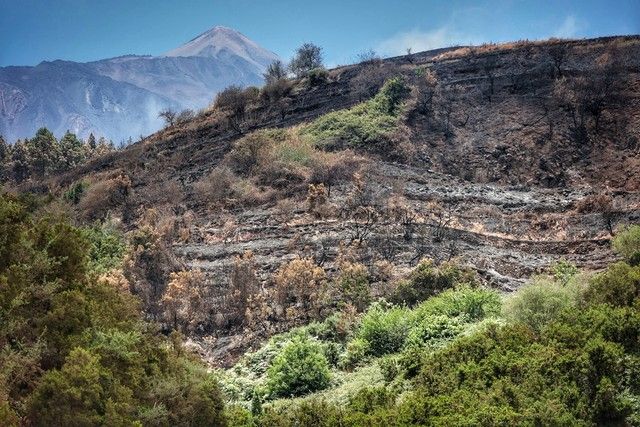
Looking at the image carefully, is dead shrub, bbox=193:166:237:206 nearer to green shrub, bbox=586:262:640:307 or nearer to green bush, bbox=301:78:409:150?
green bush, bbox=301:78:409:150

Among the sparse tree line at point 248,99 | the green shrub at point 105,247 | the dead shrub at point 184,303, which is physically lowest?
the dead shrub at point 184,303

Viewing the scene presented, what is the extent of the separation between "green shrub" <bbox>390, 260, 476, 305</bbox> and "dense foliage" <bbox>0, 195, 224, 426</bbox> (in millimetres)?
8861

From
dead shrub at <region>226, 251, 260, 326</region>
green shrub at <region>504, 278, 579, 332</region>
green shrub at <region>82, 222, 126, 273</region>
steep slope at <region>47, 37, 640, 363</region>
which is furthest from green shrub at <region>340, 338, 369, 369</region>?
green shrub at <region>82, 222, 126, 273</region>

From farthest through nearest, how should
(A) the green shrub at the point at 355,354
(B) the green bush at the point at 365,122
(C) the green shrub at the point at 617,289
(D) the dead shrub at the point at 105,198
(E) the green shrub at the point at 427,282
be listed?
1. (B) the green bush at the point at 365,122
2. (D) the dead shrub at the point at 105,198
3. (E) the green shrub at the point at 427,282
4. (A) the green shrub at the point at 355,354
5. (C) the green shrub at the point at 617,289

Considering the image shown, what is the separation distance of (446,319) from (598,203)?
505 inches

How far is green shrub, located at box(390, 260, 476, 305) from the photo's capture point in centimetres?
2145

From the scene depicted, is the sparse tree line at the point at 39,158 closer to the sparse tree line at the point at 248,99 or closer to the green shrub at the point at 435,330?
the sparse tree line at the point at 248,99

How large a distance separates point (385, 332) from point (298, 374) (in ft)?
9.74

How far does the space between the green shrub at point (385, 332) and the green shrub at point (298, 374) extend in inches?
66.2

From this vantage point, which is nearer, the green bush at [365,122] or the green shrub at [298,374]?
the green shrub at [298,374]

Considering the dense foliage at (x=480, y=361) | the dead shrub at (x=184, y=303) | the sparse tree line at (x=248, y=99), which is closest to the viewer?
the dense foliage at (x=480, y=361)

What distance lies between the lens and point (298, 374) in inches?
664

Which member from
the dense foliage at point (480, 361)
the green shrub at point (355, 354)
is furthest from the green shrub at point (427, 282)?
the green shrub at point (355, 354)

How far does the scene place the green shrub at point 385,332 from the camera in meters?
18.2
